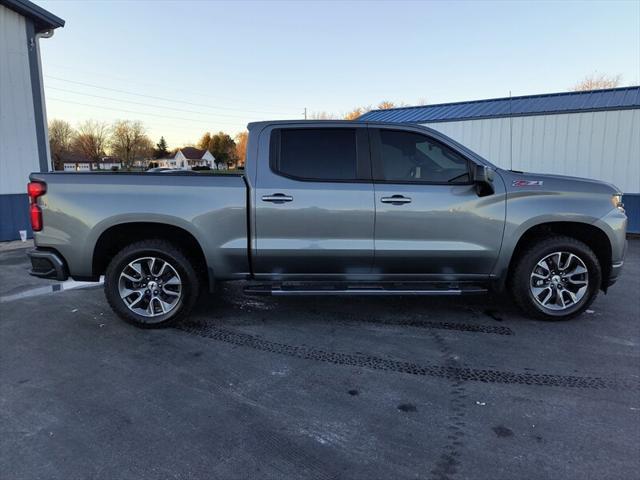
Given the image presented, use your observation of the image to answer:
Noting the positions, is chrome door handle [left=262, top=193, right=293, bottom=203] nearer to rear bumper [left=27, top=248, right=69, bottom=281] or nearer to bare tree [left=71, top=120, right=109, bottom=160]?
rear bumper [left=27, top=248, right=69, bottom=281]

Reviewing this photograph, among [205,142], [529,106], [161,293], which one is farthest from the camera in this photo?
[205,142]

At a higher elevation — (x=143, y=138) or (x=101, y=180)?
(x=143, y=138)

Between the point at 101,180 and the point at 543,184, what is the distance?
4413 mm

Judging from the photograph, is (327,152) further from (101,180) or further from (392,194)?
(101,180)

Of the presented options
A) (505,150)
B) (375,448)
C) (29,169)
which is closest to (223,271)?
(375,448)

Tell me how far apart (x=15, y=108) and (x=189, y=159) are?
10869cm

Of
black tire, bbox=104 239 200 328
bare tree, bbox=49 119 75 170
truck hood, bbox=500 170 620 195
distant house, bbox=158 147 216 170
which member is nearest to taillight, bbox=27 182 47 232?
black tire, bbox=104 239 200 328

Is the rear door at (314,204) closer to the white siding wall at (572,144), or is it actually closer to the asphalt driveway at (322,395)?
the asphalt driveway at (322,395)

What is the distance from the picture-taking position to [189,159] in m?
114

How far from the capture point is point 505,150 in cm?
1229

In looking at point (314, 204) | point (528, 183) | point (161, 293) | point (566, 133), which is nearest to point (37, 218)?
point (161, 293)

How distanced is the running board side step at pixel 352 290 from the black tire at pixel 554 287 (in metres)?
0.43

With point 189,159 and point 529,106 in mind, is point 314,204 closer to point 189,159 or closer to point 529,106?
point 529,106

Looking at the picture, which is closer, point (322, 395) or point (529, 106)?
point (322, 395)
